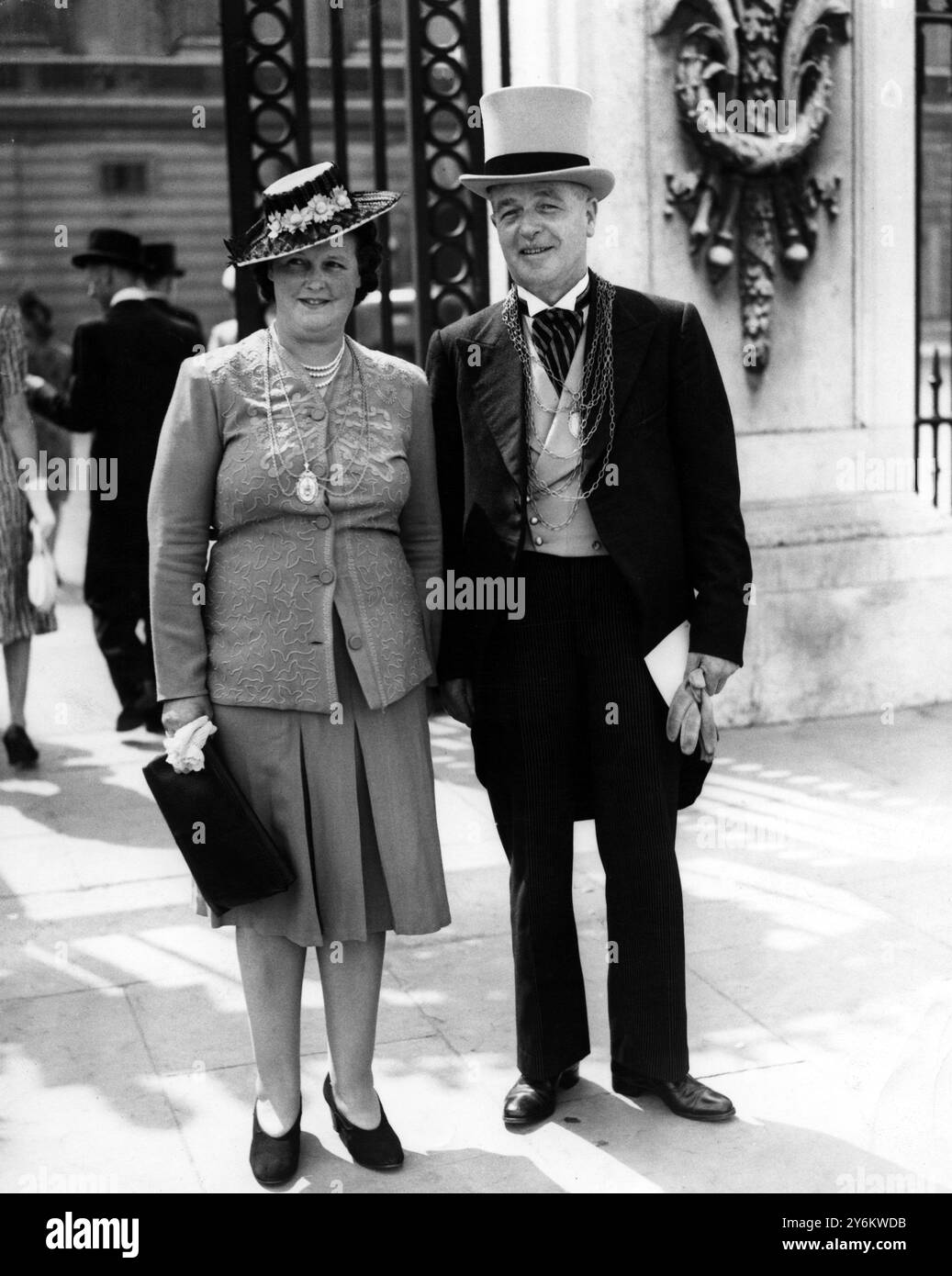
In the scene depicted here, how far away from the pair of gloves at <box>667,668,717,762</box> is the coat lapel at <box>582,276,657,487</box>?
0.50 m

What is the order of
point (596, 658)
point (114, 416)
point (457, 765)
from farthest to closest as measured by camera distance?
point (114, 416) → point (457, 765) → point (596, 658)

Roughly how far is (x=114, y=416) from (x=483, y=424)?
4.26 metres

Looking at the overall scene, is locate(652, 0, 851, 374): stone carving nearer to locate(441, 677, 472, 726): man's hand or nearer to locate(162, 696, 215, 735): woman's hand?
locate(441, 677, 472, 726): man's hand

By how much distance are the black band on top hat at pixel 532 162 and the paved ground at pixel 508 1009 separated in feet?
6.83

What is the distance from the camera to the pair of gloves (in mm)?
3684

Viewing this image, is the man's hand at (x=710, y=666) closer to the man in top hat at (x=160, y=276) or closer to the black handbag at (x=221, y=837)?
the black handbag at (x=221, y=837)

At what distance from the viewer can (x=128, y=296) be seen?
7.68m

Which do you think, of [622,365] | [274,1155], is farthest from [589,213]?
[274,1155]

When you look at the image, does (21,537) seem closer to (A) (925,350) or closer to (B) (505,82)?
(B) (505,82)

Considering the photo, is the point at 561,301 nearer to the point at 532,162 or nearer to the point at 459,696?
the point at 532,162

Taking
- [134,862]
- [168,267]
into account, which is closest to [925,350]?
[168,267]

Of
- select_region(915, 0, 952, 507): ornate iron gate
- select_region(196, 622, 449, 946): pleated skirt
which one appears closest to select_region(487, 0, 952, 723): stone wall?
select_region(196, 622, 449, 946): pleated skirt

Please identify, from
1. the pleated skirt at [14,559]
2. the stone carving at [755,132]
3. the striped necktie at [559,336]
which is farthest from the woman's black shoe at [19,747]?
the striped necktie at [559,336]
